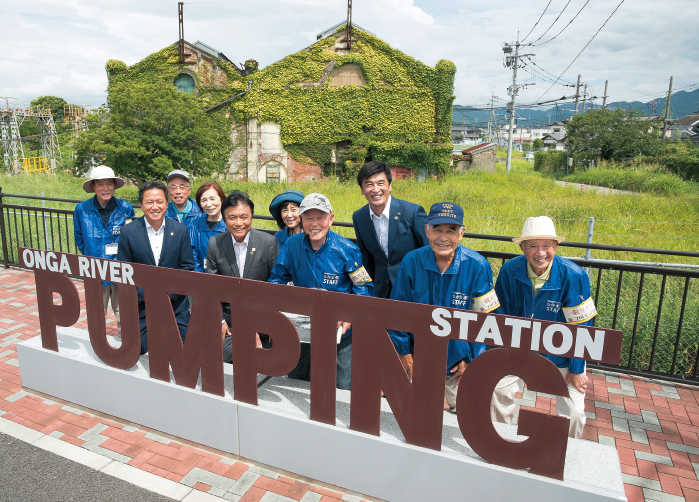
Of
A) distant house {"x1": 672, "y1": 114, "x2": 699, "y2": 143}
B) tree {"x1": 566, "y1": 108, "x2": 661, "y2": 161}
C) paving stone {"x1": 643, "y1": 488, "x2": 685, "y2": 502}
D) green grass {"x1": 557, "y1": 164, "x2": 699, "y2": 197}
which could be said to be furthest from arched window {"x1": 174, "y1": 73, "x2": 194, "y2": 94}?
distant house {"x1": 672, "y1": 114, "x2": 699, "y2": 143}

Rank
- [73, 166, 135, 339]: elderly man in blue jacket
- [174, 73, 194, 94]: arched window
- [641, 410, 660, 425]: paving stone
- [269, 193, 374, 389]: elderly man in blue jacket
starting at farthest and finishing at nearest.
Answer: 1. [174, 73, 194, 94]: arched window
2. [73, 166, 135, 339]: elderly man in blue jacket
3. [641, 410, 660, 425]: paving stone
4. [269, 193, 374, 389]: elderly man in blue jacket

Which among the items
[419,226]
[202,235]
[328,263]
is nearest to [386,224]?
[419,226]

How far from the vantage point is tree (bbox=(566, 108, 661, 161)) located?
103 feet

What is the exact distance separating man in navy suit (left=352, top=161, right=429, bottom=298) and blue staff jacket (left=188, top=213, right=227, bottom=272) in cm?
153

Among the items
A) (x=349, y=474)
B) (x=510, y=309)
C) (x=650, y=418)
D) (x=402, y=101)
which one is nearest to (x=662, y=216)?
(x=650, y=418)

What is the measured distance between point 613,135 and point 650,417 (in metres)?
33.7

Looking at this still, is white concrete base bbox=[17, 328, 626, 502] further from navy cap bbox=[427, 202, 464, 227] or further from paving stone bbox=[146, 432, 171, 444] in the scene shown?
navy cap bbox=[427, 202, 464, 227]

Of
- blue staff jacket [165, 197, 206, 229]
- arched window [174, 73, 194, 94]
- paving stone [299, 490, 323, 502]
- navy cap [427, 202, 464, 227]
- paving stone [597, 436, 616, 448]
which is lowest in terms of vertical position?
paving stone [299, 490, 323, 502]

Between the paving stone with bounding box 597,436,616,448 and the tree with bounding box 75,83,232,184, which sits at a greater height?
the tree with bounding box 75,83,232,184

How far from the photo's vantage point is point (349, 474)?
2809 mm

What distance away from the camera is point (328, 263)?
3361 millimetres

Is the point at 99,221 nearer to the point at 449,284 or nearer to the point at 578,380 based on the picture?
the point at 449,284

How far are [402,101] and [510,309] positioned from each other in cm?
2789

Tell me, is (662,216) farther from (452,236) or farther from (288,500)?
(288,500)
